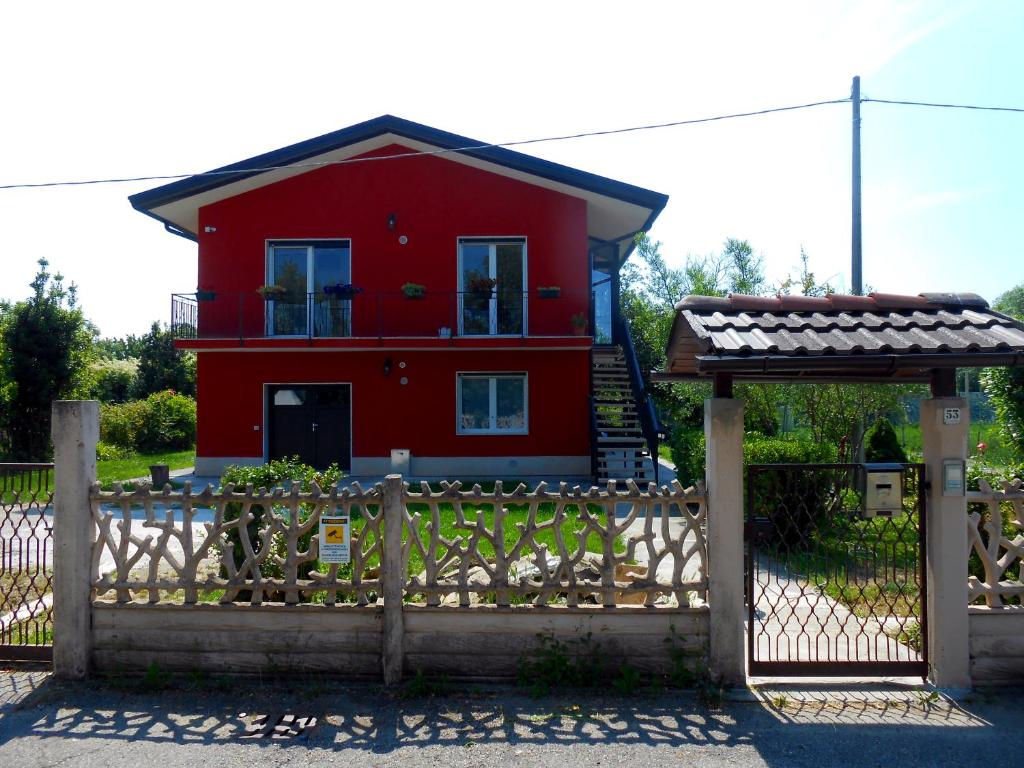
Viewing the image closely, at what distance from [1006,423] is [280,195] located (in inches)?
607

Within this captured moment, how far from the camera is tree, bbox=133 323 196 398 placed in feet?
103

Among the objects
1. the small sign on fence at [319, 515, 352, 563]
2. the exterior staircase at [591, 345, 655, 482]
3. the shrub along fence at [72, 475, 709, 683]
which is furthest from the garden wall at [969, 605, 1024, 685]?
the exterior staircase at [591, 345, 655, 482]

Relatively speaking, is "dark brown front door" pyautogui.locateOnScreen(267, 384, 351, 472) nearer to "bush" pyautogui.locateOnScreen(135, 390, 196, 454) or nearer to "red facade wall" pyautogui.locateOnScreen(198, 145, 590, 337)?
"red facade wall" pyautogui.locateOnScreen(198, 145, 590, 337)

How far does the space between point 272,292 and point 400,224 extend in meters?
3.33

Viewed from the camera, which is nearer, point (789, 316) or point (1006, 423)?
point (789, 316)

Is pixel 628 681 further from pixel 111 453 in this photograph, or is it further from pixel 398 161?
pixel 111 453

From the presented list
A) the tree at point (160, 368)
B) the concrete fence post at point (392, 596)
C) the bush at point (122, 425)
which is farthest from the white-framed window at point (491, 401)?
the tree at point (160, 368)

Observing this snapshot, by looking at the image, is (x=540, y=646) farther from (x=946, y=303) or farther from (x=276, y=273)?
(x=276, y=273)

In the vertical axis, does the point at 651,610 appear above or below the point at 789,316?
below

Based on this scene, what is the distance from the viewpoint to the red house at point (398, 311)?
1562 cm

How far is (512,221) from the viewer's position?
622 inches

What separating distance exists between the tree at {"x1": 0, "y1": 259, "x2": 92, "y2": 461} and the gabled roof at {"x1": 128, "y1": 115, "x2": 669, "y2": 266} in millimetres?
4314

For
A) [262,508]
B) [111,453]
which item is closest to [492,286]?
[262,508]

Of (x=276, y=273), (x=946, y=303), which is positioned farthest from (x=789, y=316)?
(x=276, y=273)
